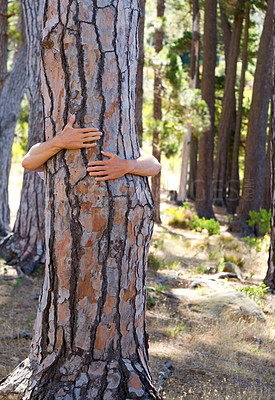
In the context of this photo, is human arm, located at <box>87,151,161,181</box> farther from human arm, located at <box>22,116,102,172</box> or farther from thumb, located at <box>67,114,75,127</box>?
thumb, located at <box>67,114,75,127</box>

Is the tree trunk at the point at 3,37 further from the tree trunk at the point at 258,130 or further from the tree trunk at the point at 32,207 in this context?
the tree trunk at the point at 258,130

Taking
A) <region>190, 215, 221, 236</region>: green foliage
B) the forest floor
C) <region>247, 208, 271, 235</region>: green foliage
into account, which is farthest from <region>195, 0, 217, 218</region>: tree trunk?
the forest floor

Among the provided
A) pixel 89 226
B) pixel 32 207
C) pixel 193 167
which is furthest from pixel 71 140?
pixel 193 167

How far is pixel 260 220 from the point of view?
12.2m

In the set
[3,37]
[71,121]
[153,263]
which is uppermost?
[3,37]

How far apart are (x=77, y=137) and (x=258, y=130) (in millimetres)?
10780

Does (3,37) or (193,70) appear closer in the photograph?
(3,37)

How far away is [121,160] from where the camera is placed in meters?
2.41

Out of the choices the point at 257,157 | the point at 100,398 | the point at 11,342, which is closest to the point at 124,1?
the point at 100,398

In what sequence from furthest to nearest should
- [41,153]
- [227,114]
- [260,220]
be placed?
[227,114] → [260,220] → [41,153]

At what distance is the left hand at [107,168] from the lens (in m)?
2.37

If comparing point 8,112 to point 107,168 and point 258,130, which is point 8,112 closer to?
point 107,168

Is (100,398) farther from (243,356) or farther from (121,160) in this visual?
(243,356)

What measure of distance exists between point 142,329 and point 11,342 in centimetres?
191
